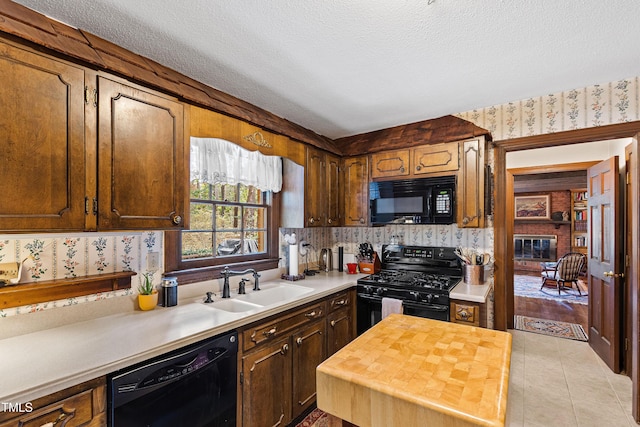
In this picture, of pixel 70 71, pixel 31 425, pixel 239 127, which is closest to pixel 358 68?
pixel 239 127

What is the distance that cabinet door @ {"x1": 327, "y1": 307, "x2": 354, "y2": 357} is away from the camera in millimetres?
2535

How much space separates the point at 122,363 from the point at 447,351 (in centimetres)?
135

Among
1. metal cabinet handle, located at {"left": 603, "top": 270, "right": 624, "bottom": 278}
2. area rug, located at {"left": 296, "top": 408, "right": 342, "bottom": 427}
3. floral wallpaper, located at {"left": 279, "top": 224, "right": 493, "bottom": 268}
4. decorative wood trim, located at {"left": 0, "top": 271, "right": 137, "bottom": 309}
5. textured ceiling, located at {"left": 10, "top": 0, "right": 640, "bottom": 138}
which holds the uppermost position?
textured ceiling, located at {"left": 10, "top": 0, "right": 640, "bottom": 138}

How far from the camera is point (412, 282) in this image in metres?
2.71

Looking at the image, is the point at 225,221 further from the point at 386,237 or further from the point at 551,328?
the point at 551,328

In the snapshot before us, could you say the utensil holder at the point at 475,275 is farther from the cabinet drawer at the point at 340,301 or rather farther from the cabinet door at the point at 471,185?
the cabinet drawer at the point at 340,301

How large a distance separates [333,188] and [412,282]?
1.28m

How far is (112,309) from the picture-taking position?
179cm

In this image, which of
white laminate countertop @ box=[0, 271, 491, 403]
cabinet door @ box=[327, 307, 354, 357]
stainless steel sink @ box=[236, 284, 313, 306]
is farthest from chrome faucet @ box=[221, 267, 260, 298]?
cabinet door @ box=[327, 307, 354, 357]

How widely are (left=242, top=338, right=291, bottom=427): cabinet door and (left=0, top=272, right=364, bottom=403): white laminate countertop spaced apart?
0.84ft

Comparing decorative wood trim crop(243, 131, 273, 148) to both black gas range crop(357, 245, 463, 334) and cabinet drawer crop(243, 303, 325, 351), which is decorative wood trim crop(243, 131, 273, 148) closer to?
cabinet drawer crop(243, 303, 325, 351)

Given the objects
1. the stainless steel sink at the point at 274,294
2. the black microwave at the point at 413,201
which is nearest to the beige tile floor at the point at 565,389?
the black microwave at the point at 413,201

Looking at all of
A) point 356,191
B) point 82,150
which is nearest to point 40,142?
point 82,150

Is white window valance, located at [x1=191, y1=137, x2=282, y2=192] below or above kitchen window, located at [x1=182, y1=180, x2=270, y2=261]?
above
